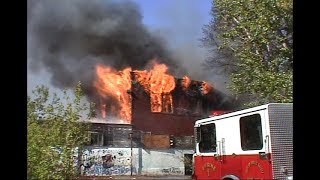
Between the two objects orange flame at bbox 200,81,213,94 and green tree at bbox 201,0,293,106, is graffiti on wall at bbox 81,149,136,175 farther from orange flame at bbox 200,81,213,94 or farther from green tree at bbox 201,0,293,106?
green tree at bbox 201,0,293,106

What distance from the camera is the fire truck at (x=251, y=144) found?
518cm

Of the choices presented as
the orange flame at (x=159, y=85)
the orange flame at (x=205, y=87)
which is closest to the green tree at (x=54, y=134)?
the orange flame at (x=205, y=87)

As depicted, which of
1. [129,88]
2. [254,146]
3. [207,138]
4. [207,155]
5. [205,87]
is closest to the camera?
[254,146]

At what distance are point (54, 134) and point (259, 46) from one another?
5592 mm

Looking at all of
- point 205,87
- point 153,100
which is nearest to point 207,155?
point 205,87

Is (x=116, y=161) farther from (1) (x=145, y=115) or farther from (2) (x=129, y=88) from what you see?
(2) (x=129, y=88)

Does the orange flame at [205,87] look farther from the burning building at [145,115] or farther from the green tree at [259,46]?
the green tree at [259,46]

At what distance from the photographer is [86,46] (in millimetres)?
16625

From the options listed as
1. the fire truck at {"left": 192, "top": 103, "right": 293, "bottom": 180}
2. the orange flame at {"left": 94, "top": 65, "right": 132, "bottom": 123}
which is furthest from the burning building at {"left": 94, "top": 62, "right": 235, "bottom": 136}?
the fire truck at {"left": 192, "top": 103, "right": 293, "bottom": 180}

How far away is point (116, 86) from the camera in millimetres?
18719
